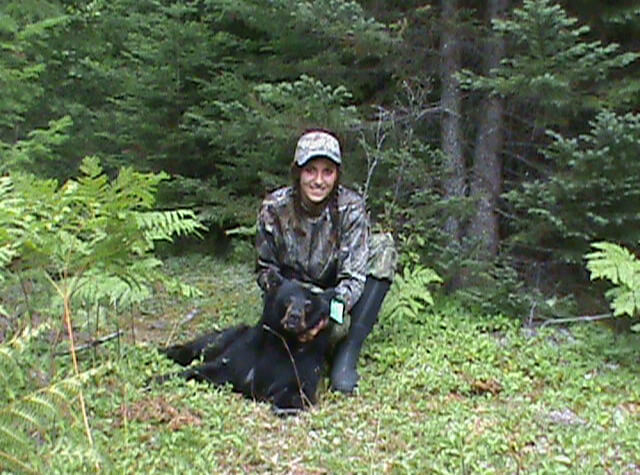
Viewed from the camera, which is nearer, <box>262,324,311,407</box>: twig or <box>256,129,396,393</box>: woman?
<box>262,324,311,407</box>: twig

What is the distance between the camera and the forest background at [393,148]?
4.15 meters

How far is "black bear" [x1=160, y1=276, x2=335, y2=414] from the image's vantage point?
4633 millimetres

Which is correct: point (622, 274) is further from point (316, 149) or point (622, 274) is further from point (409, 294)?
point (316, 149)

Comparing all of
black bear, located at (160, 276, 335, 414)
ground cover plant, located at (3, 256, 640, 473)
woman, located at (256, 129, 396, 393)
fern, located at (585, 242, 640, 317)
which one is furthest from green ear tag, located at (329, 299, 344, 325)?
fern, located at (585, 242, 640, 317)

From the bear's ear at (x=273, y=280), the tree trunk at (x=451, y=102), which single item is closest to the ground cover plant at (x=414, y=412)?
the bear's ear at (x=273, y=280)

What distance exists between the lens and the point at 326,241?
17.5 ft

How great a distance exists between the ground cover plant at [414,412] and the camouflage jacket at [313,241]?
2.47ft

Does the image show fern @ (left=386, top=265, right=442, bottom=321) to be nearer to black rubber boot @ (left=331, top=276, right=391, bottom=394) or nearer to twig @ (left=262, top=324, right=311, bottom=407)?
black rubber boot @ (left=331, top=276, right=391, bottom=394)

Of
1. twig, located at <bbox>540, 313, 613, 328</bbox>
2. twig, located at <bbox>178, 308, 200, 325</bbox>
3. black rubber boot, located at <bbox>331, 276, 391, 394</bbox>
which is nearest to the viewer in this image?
black rubber boot, located at <bbox>331, 276, 391, 394</bbox>

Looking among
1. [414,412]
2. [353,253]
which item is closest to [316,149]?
[353,253]

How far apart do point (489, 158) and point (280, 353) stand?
11.8ft

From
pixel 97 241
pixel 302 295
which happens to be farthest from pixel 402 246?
pixel 97 241

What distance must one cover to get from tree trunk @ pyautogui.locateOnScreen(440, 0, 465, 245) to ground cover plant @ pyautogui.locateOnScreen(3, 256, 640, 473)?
1.66 meters

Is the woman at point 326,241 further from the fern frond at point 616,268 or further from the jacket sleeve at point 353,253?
the fern frond at point 616,268
